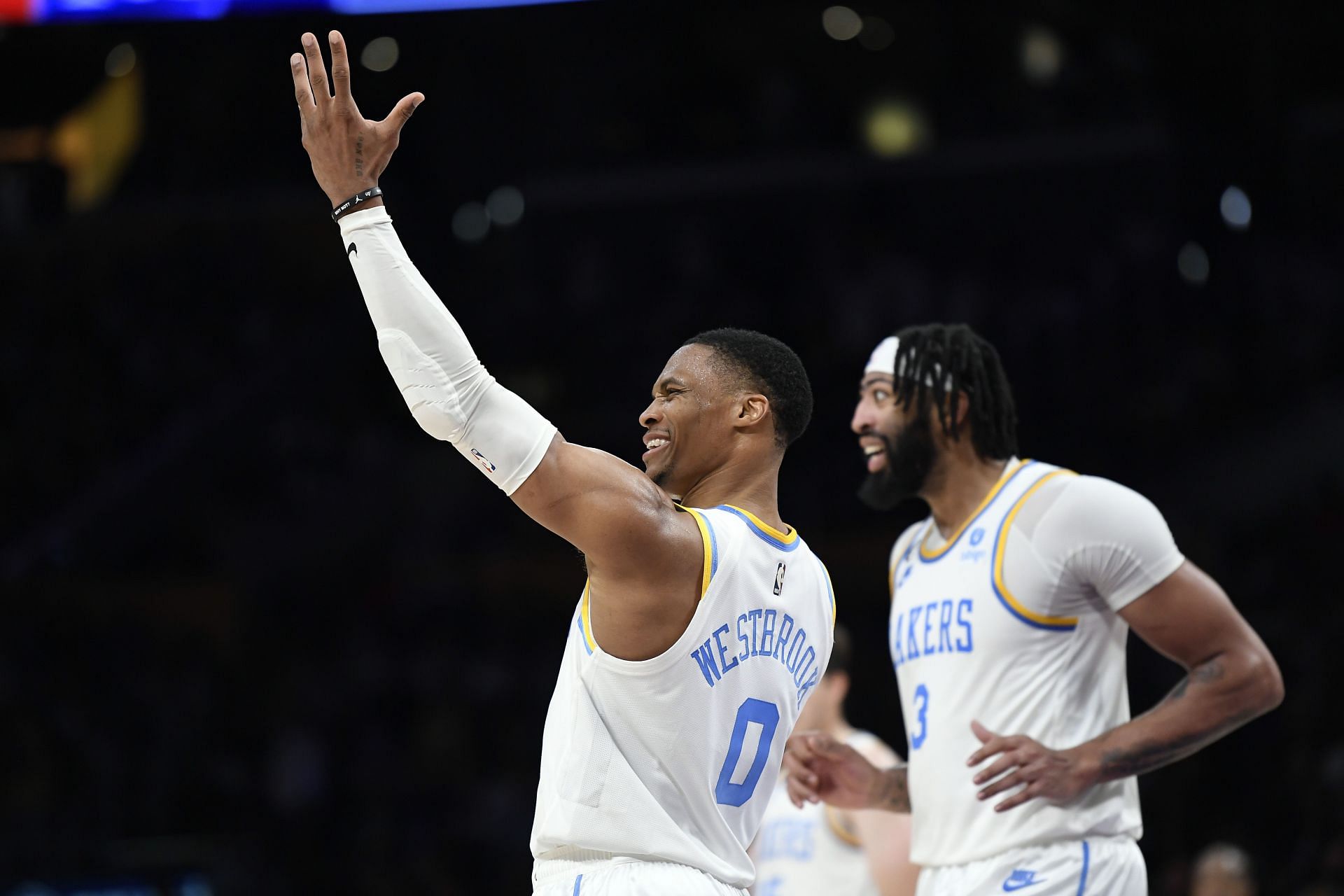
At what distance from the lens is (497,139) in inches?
762

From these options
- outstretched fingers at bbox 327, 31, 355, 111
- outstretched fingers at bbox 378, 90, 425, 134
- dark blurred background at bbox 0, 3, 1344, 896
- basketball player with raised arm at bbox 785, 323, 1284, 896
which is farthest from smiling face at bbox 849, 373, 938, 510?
dark blurred background at bbox 0, 3, 1344, 896

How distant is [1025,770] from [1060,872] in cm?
33

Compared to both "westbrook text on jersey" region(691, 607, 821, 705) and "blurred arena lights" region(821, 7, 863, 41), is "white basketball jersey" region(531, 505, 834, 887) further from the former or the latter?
"blurred arena lights" region(821, 7, 863, 41)

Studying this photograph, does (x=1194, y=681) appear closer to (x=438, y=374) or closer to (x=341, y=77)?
(x=438, y=374)

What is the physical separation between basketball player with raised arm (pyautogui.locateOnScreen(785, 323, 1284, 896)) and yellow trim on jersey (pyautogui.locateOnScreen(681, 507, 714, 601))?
123cm

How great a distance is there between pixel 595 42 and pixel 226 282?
519 centimetres

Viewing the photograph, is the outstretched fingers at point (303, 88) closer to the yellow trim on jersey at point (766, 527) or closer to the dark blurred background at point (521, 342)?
the yellow trim on jersey at point (766, 527)

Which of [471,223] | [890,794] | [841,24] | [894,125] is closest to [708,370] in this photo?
[890,794]

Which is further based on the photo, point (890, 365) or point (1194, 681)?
point (890, 365)

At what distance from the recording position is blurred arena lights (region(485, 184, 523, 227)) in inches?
738

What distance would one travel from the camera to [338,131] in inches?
123

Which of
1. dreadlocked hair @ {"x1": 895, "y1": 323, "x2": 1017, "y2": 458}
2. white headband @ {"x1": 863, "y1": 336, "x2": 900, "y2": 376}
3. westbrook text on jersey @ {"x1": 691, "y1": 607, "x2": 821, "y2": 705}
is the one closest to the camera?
westbrook text on jersey @ {"x1": 691, "y1": 607, "x2": 821, "y2": 705}

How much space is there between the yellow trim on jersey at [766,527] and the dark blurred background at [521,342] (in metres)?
7.70

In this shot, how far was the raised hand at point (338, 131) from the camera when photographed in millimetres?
3105
